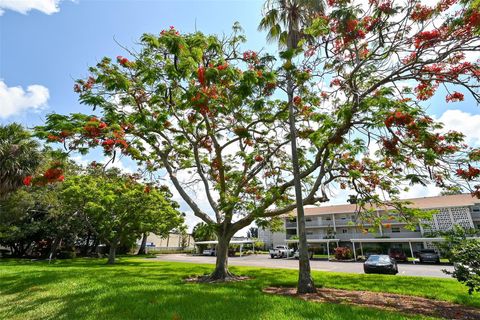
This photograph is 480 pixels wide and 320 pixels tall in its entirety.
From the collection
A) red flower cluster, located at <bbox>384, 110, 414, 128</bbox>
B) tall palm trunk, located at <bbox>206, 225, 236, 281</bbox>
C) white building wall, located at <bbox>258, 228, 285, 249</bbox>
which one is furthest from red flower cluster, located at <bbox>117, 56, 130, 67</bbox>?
white building wall, located at <bbox>258, 228, 285, 249</bbox>

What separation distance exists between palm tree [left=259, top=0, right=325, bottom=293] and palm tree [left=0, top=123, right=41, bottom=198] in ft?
49.7

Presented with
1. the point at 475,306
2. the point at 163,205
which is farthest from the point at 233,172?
the point at 163,205

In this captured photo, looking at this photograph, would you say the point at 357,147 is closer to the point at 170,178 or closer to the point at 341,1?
the point at 341,1

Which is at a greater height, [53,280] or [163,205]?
[163,205]

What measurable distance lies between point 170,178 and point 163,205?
14143 millimetres

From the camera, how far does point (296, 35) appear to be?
33.8 feet

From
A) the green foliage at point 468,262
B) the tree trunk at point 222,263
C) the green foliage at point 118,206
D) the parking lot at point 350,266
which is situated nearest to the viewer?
the green foliage at point 468,262

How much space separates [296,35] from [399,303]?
9759 mm

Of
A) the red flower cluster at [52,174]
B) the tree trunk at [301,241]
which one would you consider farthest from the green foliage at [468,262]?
the red flower cluster at [52,174]

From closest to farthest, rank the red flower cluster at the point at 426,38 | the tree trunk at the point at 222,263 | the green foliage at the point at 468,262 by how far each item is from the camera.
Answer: the green foliage at the point at 468,262 → the red flower cluster at the point at 426,38 → the tree trunk at the point at 222,263

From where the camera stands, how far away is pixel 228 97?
10789 mm

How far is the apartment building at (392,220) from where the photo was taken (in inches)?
1276

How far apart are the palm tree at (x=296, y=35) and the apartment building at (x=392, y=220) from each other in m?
15.5

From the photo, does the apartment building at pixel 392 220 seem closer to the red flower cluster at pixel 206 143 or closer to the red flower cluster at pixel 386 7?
the red flower cluster at pixel 206 143
